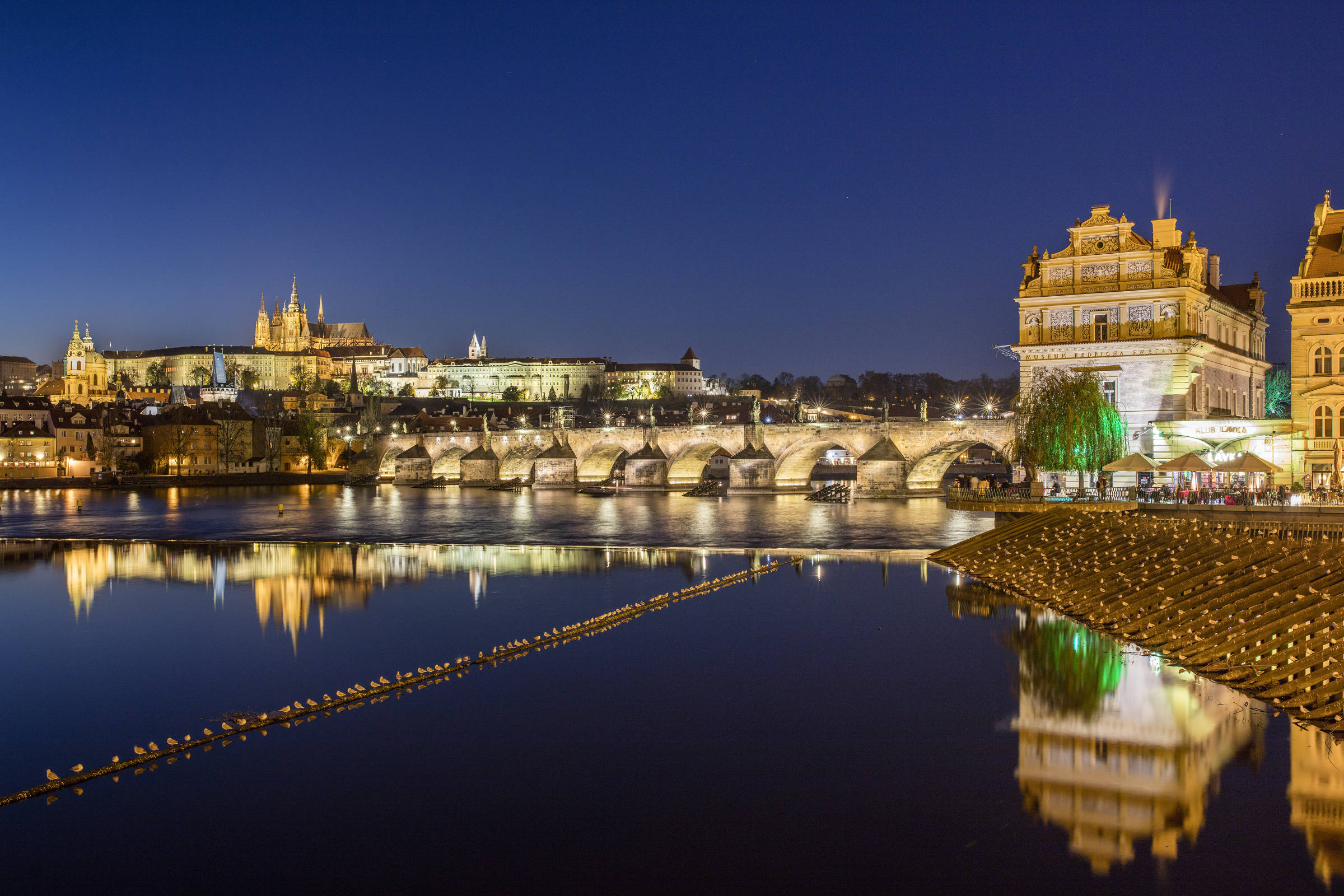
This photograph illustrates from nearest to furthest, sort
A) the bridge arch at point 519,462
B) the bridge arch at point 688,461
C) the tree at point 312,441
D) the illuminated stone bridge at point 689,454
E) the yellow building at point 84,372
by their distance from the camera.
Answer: the illuminated stone bridge at point 689,454 < the bridge arch at point 688,461 < the bridge arch at point 519,462 < the tree at point 312,441 < the yellow building at point 84,372

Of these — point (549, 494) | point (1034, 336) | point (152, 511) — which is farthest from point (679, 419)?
point (1034, 336)

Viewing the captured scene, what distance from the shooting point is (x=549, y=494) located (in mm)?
69688

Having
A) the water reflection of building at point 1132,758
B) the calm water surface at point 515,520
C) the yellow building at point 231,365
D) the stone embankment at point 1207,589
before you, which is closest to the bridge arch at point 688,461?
the calm water surface at point 515,520

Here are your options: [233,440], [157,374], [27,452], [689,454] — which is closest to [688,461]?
[689,454]

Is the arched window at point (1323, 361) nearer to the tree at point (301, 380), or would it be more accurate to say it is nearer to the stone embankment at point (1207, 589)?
the stone embankment at point (1207, 589)

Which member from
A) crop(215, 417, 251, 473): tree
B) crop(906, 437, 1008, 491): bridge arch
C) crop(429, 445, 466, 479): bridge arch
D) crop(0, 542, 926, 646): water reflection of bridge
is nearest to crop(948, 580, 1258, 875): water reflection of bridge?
crop(0, 542, 926, 646): water reflection of bridge

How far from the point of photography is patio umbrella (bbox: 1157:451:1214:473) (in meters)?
27.4

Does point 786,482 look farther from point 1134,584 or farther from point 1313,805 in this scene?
point 1313,805

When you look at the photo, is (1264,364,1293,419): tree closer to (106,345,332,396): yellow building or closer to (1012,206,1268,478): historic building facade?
(1012,206,1268,478): historic building facade

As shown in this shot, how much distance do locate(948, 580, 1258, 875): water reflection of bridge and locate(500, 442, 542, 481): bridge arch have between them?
216 ft

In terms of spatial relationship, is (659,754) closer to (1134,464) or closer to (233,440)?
(1134,464)

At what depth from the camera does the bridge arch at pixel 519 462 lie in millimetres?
81000

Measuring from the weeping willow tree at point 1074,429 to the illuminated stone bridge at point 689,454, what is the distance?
14.5 m

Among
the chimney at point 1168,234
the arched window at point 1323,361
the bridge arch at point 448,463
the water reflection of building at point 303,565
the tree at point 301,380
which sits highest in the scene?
the tree at point 301,380
